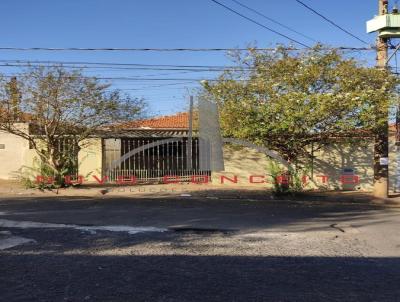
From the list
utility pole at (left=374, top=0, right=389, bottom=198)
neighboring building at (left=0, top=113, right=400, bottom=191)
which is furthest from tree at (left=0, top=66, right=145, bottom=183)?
utility pole at (left=374, top=0, right=389, bottom=198)

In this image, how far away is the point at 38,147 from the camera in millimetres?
22219

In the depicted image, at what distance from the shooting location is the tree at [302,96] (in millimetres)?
Result: 16891

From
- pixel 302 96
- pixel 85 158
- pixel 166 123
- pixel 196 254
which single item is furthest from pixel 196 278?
pixel 166 123

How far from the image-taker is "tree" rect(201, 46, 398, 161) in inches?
665

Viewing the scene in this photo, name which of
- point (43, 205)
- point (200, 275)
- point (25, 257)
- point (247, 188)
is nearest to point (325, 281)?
point (200, 275)

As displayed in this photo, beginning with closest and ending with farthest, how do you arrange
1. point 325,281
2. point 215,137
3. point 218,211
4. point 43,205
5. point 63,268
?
1. point 325,281
2. point 63,268
3. point 218,211
4. point 43,205
5. point 215,137

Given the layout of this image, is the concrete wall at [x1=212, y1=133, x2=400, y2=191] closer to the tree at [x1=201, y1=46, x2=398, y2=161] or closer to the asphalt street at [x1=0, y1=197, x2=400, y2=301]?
the tree at [x1=201, y1=46, x2=398, y2=161]

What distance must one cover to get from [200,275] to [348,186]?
50.7 ft

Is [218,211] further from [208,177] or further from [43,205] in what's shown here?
[208,177]

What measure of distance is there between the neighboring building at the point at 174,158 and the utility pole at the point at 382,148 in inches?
49.7

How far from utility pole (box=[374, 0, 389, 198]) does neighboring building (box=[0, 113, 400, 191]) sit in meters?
1.26


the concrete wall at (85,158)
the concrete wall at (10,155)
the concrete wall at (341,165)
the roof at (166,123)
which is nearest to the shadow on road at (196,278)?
the concrete wall at (341,165)

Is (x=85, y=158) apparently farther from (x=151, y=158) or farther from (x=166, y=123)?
(x=166, y=123)

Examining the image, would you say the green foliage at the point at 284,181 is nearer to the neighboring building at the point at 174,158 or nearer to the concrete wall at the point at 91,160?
the neighboring building at the point at 174,158
